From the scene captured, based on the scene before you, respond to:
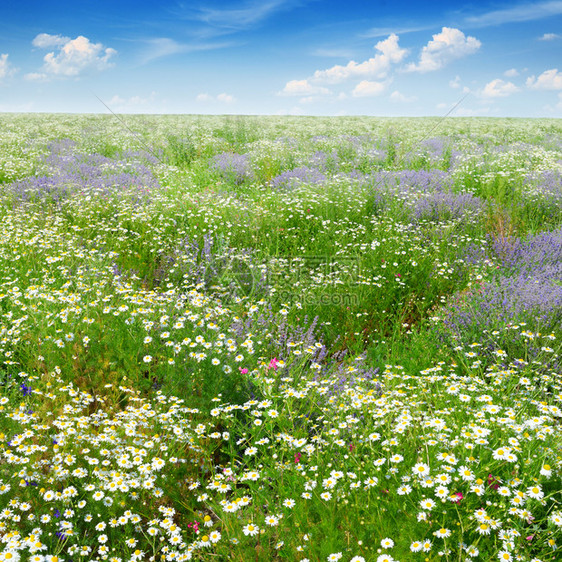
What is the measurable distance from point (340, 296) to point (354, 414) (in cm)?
232

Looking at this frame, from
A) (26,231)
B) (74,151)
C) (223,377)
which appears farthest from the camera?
(74,151)

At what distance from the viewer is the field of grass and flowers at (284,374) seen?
2.07 m

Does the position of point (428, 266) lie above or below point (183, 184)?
below

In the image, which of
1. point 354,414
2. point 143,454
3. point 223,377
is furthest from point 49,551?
point 354,414

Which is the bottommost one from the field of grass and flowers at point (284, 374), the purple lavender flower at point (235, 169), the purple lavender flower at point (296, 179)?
the field of grass and flowers at point (284, 374)

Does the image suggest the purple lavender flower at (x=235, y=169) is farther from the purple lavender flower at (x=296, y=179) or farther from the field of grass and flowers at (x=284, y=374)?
the field of grass and flowers at (x=284, y=374)

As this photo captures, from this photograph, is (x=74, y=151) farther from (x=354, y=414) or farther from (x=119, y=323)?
(x=354, y=414)

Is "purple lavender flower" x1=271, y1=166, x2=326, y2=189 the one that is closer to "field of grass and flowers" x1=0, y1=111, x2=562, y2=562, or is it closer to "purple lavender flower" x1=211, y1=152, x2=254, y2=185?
→ "field of grass and flowers" x1=0, y1=111, x2=562, y2=562

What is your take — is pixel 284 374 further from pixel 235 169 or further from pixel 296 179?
pixel 235 169

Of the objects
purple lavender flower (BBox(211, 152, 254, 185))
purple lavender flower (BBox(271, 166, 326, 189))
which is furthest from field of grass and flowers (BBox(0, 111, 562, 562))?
purple lavender flower (BBox(211, 152, 254, 185))

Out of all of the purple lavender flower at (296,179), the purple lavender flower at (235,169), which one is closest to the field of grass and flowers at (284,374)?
the purple lavender flower at (296,179)

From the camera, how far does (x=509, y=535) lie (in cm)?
179

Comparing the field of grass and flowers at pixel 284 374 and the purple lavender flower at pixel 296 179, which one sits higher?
the purple lavender flower at pixel 296 179

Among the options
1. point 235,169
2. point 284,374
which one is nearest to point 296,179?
point 235,169
